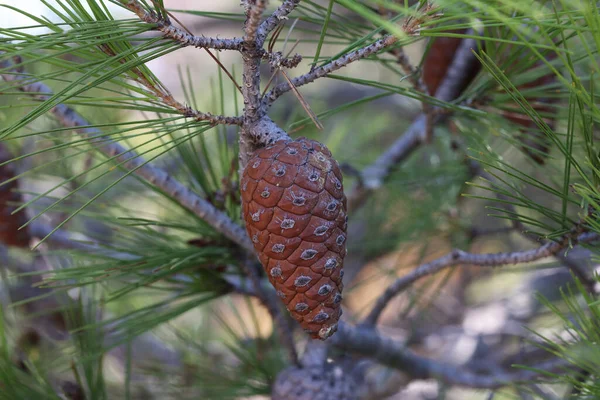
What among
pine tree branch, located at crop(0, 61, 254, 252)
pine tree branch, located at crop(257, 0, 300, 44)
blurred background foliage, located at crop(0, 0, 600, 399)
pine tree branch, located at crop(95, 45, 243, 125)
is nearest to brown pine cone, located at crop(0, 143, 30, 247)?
blurred background foliage, located at crop(0, 0, 600, 399)

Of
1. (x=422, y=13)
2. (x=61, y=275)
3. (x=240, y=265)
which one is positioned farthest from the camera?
(x=240, y=265)

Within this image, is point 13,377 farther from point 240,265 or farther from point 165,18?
point 165,18

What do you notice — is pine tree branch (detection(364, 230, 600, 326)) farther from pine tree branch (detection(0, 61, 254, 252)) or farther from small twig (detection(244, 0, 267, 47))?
small twig (detection(244, 0, 267, 47))

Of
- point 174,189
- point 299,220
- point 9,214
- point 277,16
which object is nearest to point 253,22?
point 277,16

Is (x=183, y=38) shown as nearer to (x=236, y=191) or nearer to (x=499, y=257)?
(x=236, y=191)

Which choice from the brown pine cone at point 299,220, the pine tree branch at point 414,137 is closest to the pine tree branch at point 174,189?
the brown pine cone at point 299,220

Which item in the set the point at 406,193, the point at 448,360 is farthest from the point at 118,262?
the point at 448,360
